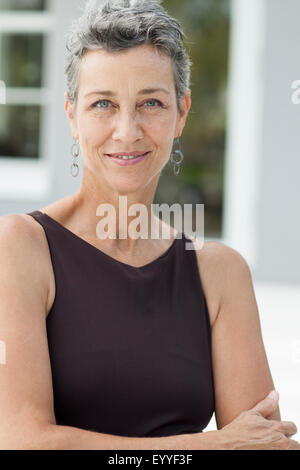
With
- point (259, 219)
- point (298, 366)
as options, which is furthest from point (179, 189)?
point (298, 366)

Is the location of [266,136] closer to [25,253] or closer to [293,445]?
[293,445]

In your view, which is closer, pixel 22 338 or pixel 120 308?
pixel 22 338

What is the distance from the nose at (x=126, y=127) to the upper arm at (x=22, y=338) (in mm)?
261

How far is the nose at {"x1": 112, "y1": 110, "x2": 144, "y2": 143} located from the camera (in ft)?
4.53

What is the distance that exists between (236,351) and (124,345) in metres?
0.28

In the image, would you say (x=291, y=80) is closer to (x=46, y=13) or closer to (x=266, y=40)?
(x=266, y=40)

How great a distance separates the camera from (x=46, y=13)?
20.2 ft

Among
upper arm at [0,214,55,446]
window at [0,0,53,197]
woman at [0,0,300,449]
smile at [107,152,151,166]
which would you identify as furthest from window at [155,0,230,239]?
upper arm at [0,214,55,446]

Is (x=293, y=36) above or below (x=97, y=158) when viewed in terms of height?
above

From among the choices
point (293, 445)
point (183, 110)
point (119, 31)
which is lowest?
point (293, 445)

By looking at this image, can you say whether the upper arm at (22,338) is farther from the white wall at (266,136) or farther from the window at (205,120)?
the window at (205,120)

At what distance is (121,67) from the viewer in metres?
1.35

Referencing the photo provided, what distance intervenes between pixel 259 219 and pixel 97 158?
4.64 meters

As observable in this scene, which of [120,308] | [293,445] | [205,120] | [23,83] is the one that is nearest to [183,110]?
[120,308]
